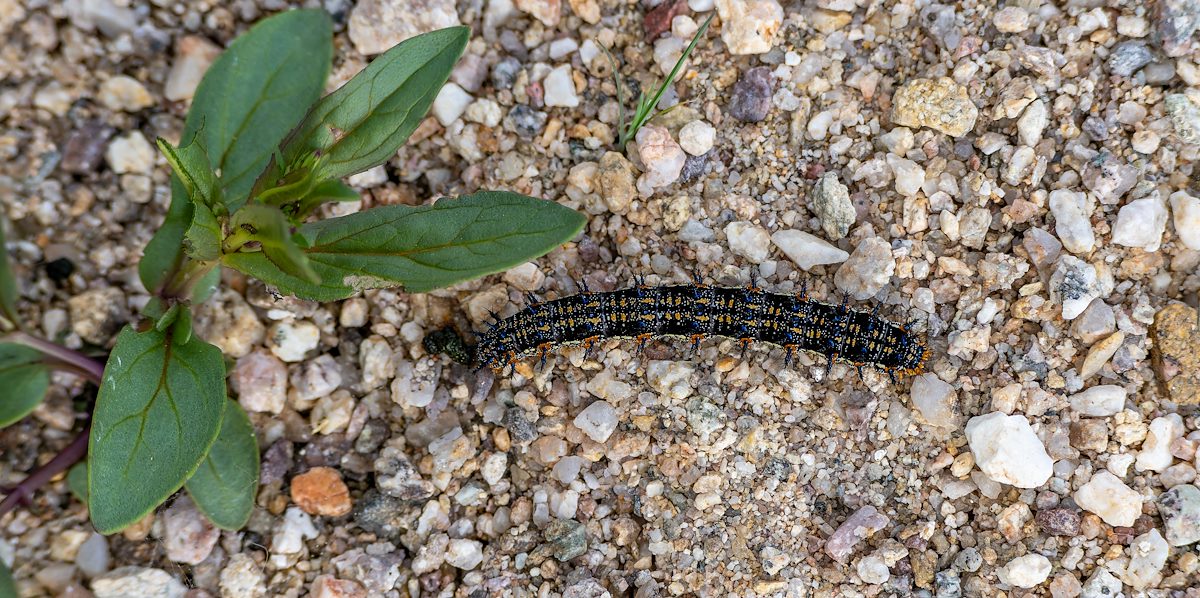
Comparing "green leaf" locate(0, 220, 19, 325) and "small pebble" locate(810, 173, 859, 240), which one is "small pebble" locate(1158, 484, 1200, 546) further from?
"green leaf" locate(0, 220, 19, 325)

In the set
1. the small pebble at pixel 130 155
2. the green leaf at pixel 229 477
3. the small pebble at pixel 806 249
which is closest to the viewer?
the green leaf at pixel 229 477

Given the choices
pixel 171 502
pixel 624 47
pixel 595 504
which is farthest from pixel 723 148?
pixel 171 502

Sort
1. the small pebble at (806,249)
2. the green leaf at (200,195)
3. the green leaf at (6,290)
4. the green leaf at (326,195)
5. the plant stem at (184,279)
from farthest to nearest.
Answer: the small pebble at (806,249) → the green leaf at (6,290) → the plant stem at (184,279) → the green leaf at (200,195) → the green leaf at (326,195)

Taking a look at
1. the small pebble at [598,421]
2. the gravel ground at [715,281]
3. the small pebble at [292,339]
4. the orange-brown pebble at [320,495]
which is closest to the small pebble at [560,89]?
the gravel ground at [715,281]

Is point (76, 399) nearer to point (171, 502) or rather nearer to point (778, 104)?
point (171, 502)

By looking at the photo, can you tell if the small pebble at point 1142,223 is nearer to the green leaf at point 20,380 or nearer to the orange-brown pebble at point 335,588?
the orange-brown pebble at point 335,588
